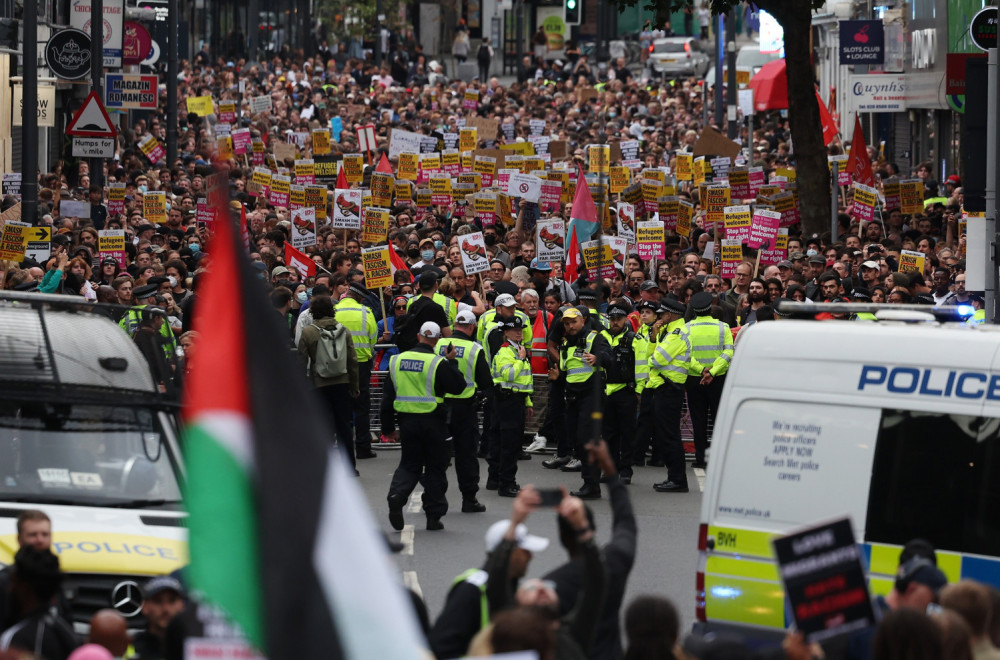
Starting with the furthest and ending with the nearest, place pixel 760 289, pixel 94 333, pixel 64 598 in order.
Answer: pixel 760 289 < pixel 94 333 < pixel 64 598

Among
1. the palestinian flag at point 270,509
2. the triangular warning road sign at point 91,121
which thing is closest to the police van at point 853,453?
the palestinian flag at point 270,509

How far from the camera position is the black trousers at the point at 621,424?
15.3 m

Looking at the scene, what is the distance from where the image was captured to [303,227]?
76.8 feet

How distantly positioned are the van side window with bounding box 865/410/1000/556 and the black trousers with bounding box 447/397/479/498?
259 inches

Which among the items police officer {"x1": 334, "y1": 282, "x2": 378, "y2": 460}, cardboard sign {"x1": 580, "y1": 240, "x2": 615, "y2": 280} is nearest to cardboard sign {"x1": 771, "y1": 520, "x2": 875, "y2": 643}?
police officer {"x1": 334, "y1": 282, "x2": 378, "y2": 460}

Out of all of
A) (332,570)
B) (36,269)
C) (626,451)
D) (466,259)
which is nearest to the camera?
(332,570)

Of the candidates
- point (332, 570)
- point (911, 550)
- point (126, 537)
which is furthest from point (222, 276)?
point (126, 537)

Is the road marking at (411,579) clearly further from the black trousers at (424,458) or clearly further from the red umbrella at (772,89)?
the red umbrella at (772,89)

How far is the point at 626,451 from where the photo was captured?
1546 cm

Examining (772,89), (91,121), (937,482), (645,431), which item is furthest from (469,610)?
(772,89)

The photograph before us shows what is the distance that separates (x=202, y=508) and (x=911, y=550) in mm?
4144

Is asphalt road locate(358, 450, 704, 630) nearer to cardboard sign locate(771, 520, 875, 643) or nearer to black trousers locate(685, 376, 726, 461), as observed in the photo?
black trousers locate(685, 376, 726, 461)

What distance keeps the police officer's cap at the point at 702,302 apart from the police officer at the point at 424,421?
287 centimetres

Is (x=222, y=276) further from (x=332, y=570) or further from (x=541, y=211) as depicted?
(x=541, y=211)
